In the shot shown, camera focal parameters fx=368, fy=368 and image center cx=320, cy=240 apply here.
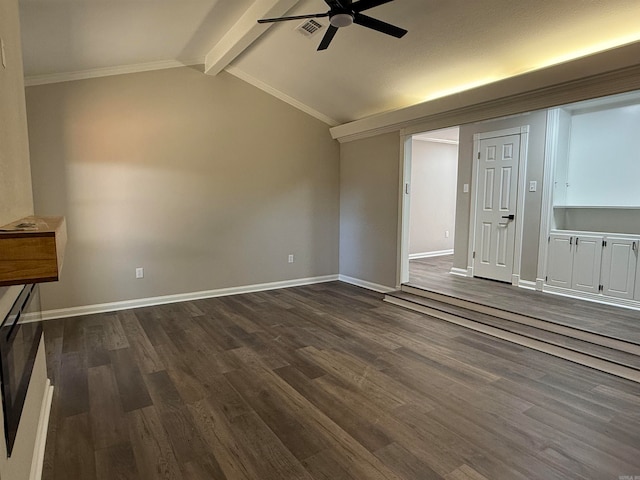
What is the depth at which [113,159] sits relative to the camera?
4312 mm

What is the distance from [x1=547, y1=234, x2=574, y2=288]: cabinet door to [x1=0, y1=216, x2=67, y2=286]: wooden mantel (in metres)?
5.09

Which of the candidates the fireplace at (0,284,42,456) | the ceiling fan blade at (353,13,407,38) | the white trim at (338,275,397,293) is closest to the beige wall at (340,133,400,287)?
the white trim at (338,275,397,293)

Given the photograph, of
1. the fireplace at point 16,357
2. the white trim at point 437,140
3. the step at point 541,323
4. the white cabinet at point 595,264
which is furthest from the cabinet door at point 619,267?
the fireplace at point 16,357

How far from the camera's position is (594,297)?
426 centimetres

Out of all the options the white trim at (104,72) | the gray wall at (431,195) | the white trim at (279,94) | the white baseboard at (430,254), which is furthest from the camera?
the white baseboard at (430,254)

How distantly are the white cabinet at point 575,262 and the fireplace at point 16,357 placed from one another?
204 inches

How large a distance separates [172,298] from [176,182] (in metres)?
1.50

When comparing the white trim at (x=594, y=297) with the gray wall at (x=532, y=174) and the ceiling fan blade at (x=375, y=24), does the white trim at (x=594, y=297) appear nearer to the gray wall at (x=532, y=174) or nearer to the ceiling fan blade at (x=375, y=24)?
the gray wall at (x=532, y=174)

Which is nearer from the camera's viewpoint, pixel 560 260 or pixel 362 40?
pixel 362 40

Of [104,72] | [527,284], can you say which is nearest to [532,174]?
[527,284]

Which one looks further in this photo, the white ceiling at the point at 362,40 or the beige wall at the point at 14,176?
the white ceiling at the point at 362,40

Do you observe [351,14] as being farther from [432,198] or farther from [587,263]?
[432,198]

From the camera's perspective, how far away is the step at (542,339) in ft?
9.24

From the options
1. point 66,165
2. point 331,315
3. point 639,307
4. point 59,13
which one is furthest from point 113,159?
point 639,307
